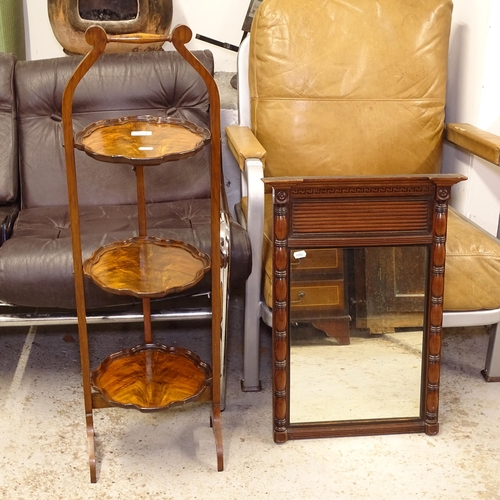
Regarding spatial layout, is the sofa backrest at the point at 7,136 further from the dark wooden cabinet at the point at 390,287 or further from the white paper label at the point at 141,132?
the dark wooden cabinet at the point at 390,287

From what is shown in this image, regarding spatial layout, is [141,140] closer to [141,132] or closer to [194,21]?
[141,132]

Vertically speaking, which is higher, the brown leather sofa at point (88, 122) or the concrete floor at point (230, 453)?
the brown leather sofa at point (88, 122)

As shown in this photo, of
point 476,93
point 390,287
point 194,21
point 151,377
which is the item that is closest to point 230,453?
point 151,377

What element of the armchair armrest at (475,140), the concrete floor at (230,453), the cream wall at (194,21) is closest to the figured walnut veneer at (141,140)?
the concrete floor at (230,453)

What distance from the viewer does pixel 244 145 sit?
218 cm

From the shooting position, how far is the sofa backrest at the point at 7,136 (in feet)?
7.93

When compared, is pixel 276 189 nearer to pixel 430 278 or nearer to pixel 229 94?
pixel 430 278

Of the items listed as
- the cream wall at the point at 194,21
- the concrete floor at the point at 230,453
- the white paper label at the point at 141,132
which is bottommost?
the concrete floor at the point at 230,453

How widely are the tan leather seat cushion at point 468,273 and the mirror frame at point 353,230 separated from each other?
0.14 m

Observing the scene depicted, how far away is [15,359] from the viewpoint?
241cm

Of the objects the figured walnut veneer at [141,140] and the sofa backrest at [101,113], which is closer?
the figured walnut veneer at [141,140]

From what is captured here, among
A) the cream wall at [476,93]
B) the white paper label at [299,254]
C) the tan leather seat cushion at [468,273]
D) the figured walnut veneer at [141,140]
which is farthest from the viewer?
the cream wall at [476,93]

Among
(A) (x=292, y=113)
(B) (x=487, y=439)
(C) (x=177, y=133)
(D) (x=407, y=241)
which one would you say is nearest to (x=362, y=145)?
(A) (x=292, y=113)

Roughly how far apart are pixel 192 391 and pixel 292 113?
1.01 m
